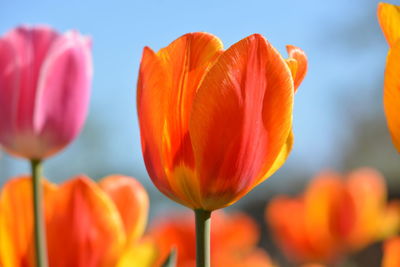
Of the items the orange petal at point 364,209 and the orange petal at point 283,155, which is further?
the orange petal at point 364,209

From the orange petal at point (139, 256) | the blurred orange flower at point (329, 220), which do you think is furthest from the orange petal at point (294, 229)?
the orange petal at point (139, 256)

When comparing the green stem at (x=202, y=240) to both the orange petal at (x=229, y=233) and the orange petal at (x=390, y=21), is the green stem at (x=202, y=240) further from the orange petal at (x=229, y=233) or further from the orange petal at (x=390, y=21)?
the orange petal at (x=229, y=233)

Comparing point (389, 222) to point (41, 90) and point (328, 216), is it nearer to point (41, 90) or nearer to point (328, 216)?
point (328, 216)

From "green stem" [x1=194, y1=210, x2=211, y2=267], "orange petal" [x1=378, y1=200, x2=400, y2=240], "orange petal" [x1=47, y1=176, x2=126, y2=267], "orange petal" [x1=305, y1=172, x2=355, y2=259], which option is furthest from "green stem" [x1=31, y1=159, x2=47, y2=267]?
Result: "orange petal" [x1=378, y1=200, x2=400, y2=240]

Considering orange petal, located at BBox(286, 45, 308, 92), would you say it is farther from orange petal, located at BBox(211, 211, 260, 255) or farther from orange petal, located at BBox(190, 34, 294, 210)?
orange petal, located at BBox(211, 211, 260, 255)

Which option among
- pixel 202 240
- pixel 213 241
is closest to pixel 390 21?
pixel 202 240

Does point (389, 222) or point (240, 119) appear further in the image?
point (389, 222)

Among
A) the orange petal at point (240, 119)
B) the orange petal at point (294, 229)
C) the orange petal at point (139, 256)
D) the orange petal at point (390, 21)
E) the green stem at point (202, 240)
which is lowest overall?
the orange petal at point (294, 229)
